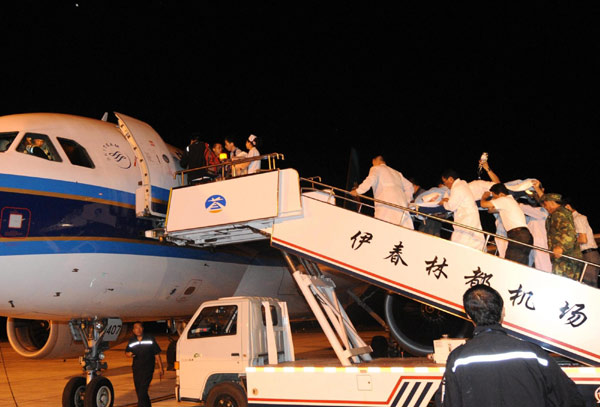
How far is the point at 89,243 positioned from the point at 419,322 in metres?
6.01

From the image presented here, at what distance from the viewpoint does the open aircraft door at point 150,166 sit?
29.7 ft

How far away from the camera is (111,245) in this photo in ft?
28.3

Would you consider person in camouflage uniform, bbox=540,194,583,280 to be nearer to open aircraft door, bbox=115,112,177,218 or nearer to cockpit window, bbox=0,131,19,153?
open aircraft door, bbox=115,112,177,218

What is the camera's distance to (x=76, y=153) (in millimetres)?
8828

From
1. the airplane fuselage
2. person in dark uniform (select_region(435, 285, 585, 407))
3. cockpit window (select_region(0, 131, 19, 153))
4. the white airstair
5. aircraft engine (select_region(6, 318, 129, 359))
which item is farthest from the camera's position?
aircraft engine (select_region(6, 318, 129, 359))

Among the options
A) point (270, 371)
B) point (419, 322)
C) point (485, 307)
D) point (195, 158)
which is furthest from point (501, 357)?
point (195, 158)

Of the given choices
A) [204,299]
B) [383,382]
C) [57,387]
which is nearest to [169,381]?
[57,387]

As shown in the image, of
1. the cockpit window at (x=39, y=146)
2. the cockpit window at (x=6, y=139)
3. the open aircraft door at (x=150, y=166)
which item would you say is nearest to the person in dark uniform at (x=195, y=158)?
the open aircraft door at (x=150, y=166)

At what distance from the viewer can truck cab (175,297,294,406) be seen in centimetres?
809

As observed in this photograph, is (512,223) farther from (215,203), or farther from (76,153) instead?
(76,153)

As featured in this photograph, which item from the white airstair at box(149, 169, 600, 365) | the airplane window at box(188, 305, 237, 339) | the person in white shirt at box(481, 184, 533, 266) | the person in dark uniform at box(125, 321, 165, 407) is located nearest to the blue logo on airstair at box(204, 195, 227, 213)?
the white airstair at box(149, 169, 600, 365)

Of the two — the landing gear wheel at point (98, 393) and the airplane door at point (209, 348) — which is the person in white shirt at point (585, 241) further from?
the landing gear wheel at point (98, 393)

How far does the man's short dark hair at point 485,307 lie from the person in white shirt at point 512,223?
401 cm

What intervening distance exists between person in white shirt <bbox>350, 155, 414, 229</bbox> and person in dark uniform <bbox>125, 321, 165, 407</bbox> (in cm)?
453
